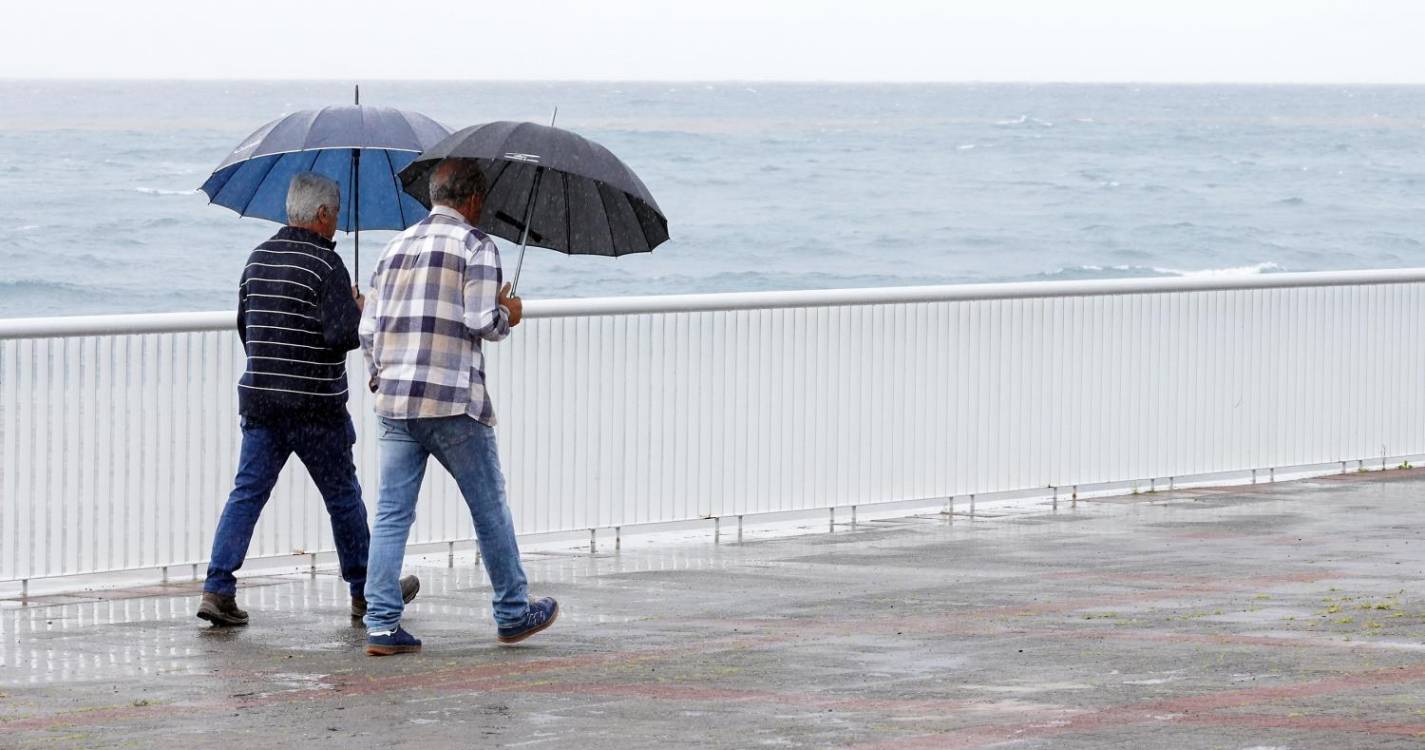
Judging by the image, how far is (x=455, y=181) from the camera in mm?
8172

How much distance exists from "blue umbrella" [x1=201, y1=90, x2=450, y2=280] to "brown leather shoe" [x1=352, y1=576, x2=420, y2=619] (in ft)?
4.25

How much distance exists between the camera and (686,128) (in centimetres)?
12862

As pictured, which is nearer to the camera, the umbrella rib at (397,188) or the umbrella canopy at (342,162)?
the umbrella canopy at (342,162)

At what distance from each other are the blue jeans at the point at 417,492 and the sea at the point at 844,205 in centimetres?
4292

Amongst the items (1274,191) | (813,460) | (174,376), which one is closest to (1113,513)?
(813,460)

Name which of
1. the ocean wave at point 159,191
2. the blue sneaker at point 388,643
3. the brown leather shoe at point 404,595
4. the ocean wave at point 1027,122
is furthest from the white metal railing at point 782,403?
the ocean wave at point 1027,122

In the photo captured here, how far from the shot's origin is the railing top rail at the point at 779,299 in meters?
9.58

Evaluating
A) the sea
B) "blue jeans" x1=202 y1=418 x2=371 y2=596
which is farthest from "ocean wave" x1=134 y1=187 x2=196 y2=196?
"blue jeans" x1=202 y1=418 x2=371 y2=596

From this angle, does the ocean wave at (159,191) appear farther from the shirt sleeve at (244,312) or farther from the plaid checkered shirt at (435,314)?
the plaid checkered shirt at (435,314)

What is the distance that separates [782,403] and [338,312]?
3.97 m

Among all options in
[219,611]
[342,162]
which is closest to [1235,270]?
[342,162]

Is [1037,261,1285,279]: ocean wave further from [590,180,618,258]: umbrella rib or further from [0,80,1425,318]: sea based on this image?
[590,180,618,258]: umbrella rib

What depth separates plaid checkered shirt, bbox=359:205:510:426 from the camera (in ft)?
26.3

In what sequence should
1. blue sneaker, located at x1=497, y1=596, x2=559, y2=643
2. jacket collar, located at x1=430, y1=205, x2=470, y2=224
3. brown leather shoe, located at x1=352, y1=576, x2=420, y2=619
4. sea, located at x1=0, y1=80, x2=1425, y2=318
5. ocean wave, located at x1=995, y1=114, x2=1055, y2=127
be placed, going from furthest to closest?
ocean wave, located at x1=995, y1=114, x2=1055, y2=127 < sea, located at x1=0, y1=80, x2=1425, y2=318 < brown leather shoe, located at x1=352, y1=576, x2=420, y2=619 < blue sneaker, located at x1=497, y1=596, x2=559, y2=643 < jacket collar, located at x1=430, y1=205, x2=470, y2=224
